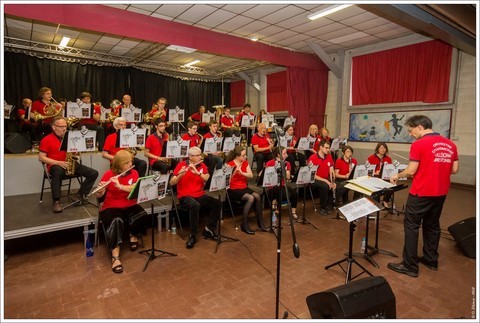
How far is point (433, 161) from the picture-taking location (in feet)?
10.5

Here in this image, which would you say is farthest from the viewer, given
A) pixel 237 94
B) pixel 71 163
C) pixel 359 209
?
pixel 237 94

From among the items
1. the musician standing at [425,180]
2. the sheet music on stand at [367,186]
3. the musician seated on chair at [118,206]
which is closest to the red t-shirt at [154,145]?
the musician seated on chair at [118,206]

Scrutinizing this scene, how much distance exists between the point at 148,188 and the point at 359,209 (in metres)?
2.37

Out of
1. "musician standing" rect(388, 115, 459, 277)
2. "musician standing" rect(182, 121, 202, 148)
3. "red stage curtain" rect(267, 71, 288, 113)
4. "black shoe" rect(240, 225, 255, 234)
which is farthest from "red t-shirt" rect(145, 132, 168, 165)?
"red stage curtain" rect(267, 71, 288, 113)

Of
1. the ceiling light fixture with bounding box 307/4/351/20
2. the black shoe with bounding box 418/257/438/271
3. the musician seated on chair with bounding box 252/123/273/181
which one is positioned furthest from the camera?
the musician seated on chair with bounding box 252/123/273/181

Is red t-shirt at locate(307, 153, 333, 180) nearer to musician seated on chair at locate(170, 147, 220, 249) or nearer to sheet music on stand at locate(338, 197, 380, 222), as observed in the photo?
musician seated on chair at locate(170, 147, 220, 249)

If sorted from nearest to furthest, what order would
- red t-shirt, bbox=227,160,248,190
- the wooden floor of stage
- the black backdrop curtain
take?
1. the wooden floor of stage
2. red t-shirt, bbox=227,160,248,190
3. the black backdrop curtain

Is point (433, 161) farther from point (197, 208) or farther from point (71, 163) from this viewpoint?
point (71, 163)

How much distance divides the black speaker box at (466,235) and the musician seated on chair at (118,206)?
4.40m

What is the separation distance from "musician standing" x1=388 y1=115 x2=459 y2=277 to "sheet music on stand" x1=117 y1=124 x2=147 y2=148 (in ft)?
13.4

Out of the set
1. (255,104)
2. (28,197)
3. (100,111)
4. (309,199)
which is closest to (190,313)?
(28,197)

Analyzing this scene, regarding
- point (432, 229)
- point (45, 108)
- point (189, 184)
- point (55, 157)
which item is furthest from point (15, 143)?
point (432, 229)

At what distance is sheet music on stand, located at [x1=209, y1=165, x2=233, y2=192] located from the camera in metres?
4.27

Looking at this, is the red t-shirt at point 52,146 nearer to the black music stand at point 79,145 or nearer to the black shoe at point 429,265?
the black music stand at point 79,145
